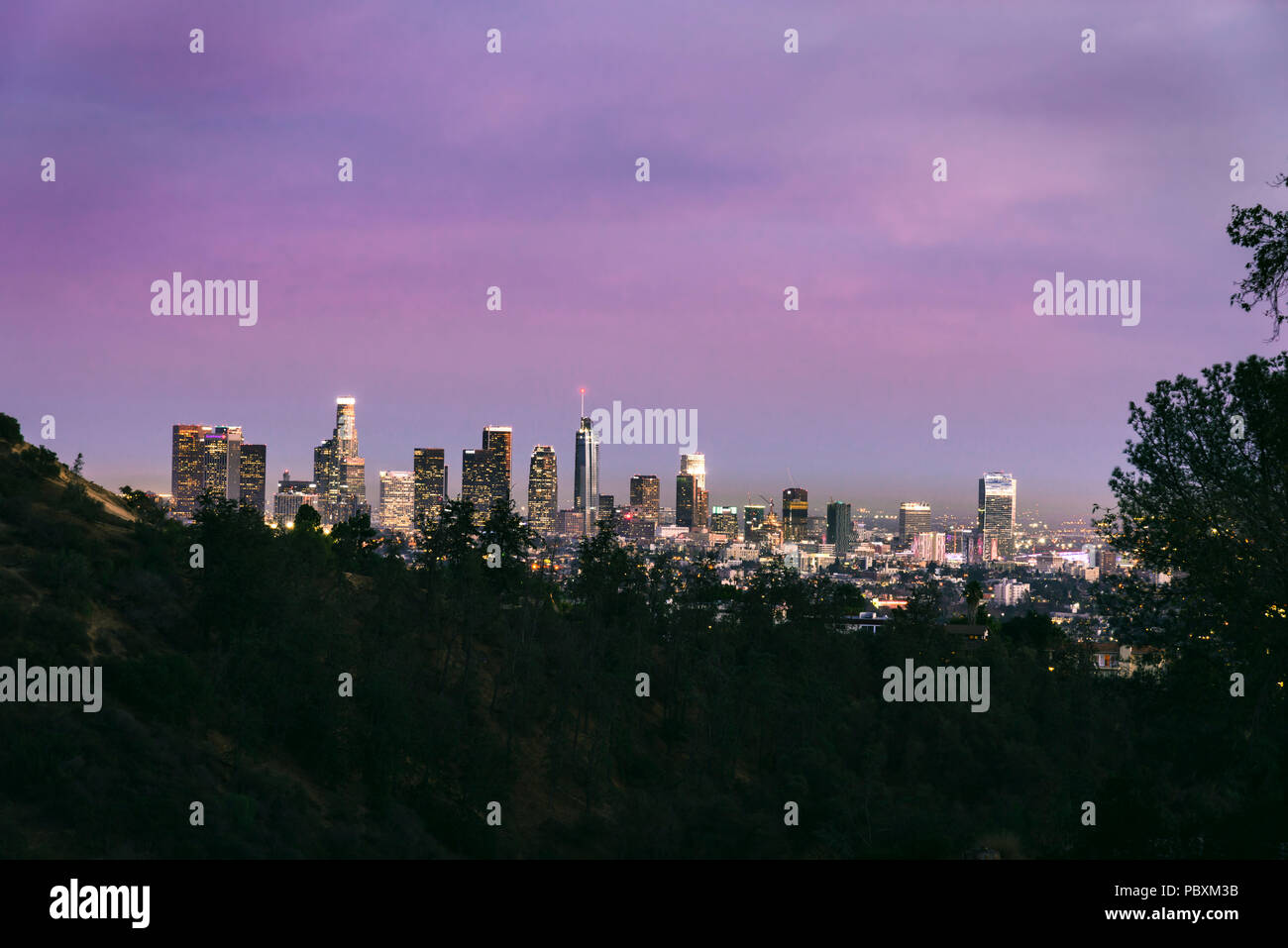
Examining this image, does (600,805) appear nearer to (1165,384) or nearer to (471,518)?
(471,518)

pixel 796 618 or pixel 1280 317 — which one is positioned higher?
pixel 1280 317

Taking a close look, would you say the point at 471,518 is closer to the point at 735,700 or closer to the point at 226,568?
the point at 735,700

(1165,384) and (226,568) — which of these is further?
(226,568)

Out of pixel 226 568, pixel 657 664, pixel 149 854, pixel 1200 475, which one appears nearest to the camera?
pixel 1200 475

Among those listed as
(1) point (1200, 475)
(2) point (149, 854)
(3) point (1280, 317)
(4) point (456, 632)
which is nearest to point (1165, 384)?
(1) point (1200, 475)
